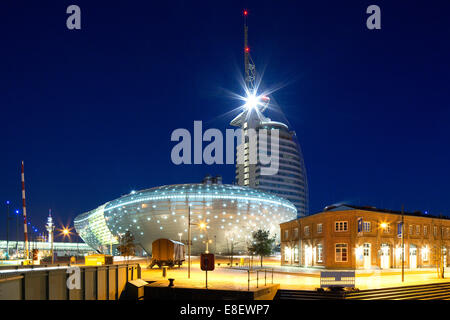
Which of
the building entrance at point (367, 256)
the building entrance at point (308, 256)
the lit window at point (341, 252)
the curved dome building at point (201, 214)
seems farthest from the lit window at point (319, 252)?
the curved dome building at point (201, 214)

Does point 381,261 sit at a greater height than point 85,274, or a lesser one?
lesser

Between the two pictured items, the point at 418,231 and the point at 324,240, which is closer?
the point at 324,240

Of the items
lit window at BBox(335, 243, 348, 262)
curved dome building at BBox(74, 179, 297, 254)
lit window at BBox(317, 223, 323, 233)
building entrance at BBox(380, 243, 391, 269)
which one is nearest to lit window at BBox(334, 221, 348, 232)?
lit window at BBox(335, 243, 348, 262)

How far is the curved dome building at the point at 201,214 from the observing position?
110812mm

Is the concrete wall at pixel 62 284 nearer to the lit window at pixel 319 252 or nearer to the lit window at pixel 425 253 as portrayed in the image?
the lit window at pixel 319 252

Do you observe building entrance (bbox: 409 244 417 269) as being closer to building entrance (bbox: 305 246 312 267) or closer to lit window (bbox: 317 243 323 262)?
lit window (bbox: 317 243 323 262)

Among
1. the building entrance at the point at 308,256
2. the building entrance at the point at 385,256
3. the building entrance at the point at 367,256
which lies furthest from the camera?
the building entrance at the point at 308,256

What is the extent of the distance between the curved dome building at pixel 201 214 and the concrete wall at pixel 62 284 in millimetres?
80353
